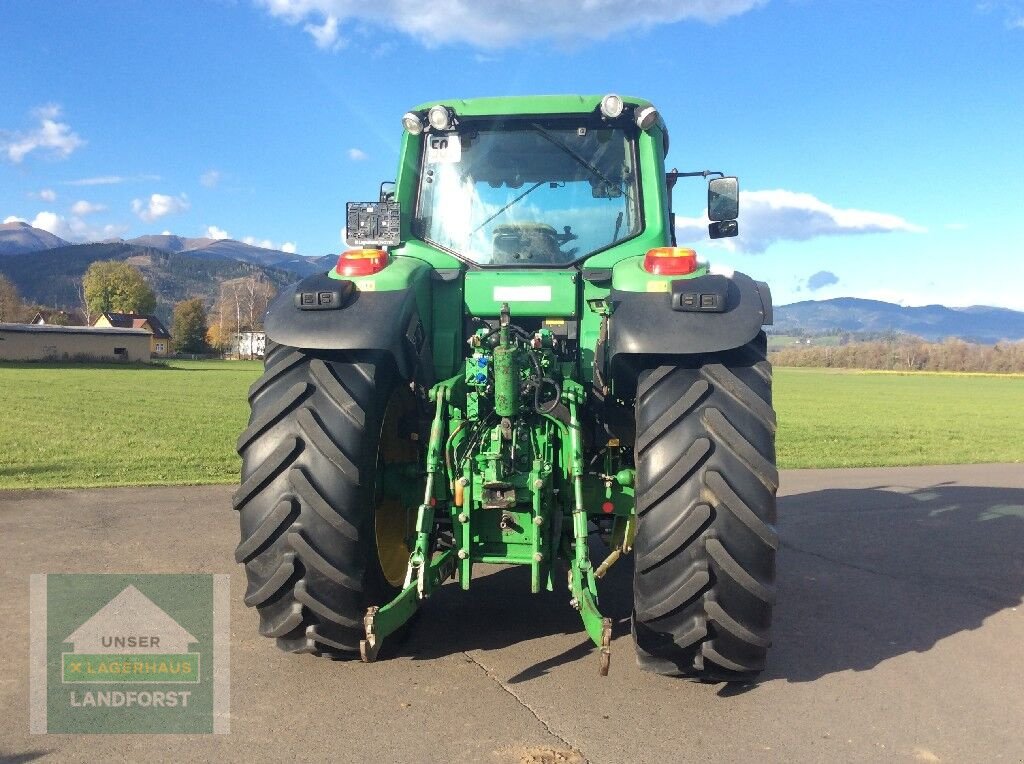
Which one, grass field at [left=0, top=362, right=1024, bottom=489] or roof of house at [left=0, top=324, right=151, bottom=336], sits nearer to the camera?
grass field at [left=0, top=362, right=1024, bottom=489]

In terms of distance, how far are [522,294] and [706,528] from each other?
1658mm

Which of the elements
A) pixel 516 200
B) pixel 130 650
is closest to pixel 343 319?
pixel 516 200

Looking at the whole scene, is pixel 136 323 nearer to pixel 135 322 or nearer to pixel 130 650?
pixel 135 322

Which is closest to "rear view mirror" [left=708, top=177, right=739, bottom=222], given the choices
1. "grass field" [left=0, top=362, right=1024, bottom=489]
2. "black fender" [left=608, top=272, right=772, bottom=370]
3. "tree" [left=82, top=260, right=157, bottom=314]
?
"black fender" [left=608, top=272, right=772, bottom=370]

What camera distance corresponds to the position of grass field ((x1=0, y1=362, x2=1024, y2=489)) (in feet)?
37.2

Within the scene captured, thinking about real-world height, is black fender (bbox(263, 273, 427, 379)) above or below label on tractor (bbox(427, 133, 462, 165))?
below

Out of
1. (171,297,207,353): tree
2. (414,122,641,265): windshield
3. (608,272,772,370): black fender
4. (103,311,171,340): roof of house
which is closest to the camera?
(608,272,772,370): black fender

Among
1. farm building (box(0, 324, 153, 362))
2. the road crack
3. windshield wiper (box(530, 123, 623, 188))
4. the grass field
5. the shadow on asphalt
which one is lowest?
the grass field

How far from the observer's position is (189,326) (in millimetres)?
98562

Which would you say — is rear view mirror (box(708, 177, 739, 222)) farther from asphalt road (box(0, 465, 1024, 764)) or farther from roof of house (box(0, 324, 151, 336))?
roof of house (box(0, 324, 151, 336))

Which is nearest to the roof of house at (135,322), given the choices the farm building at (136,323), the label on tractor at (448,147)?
the farm building at (136,323)

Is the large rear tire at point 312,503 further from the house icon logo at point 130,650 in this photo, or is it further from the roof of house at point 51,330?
the roof of house at point 51,330

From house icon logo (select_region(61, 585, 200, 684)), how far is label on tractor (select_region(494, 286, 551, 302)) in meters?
2.38

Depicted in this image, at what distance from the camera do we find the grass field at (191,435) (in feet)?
37.2
